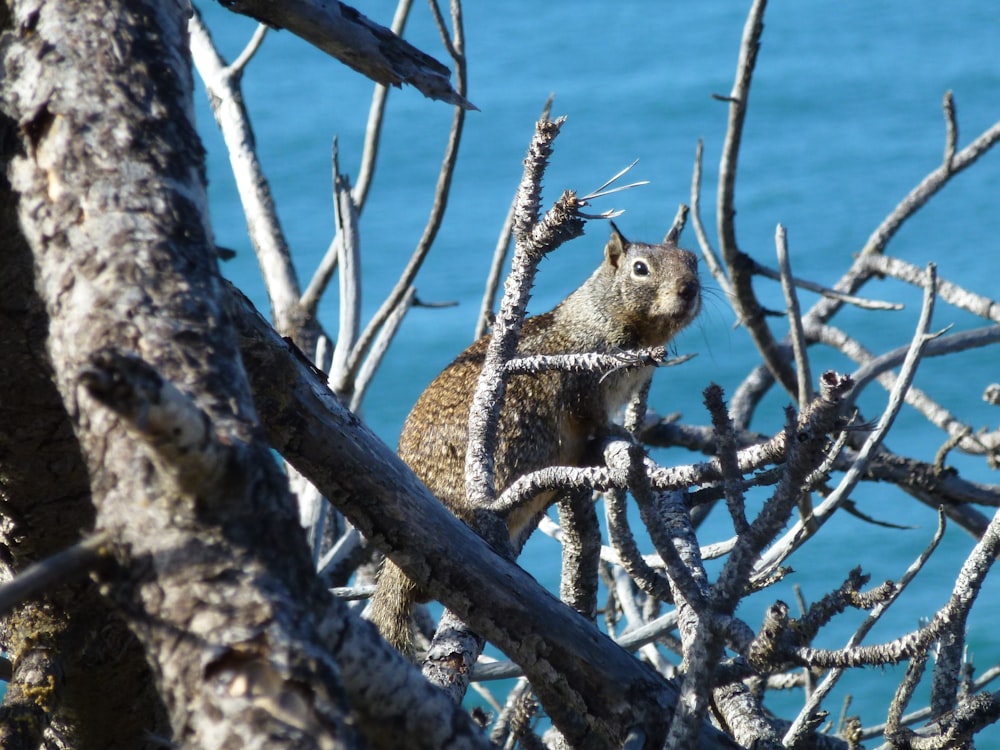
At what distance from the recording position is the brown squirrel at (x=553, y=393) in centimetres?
358

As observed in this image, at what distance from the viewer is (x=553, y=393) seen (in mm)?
4203

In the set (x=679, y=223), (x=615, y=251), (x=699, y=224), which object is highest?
(x=615, y=251)

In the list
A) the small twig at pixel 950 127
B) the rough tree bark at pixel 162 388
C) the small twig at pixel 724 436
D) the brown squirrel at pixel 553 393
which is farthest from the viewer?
the small twig at pixel 950 127

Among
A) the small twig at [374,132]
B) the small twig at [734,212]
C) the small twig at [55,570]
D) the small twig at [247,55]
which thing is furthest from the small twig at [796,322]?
the small twig at [55,570]

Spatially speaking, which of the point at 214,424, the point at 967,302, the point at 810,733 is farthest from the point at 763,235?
the point at 214,424

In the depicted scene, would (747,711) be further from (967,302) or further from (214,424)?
(967,302)

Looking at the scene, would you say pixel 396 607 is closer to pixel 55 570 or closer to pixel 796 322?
pixel 796 322

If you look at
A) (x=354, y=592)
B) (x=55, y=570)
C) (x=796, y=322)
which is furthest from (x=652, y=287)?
(x=55, y=570)

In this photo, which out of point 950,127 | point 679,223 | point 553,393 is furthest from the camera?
point 553,393

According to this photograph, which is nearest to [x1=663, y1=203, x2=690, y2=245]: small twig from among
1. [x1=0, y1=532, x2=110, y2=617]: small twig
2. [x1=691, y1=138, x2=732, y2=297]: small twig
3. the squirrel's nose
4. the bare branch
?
[x1=691, y1=138, x2=732, y2=297]: small twig

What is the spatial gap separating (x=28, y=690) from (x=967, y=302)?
10.8ft

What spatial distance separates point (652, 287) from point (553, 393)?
2.12ft

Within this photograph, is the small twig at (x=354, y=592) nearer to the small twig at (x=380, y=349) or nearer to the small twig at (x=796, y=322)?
the small twig at (x=380, y=349)

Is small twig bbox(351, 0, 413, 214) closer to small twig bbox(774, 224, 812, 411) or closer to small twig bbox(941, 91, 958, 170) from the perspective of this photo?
small twig bbox(774, 224, 812, 411)
